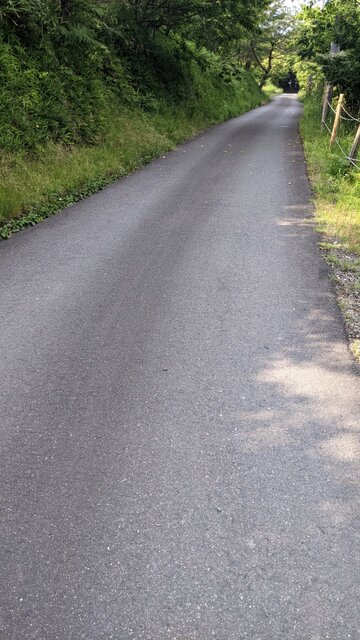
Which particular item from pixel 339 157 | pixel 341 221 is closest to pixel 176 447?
pixel 341 221

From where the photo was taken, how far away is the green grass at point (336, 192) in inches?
262

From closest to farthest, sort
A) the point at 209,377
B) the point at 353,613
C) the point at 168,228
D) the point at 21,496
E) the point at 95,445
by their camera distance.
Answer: the point at 353,613 → the point at 21,496 → the point at 95,445 → the point at 209,377 → the point at 168,228

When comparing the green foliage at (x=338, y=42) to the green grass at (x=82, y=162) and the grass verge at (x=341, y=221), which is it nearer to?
the grass verge at (x=341, y=221)

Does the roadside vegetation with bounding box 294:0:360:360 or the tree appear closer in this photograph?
the roadside vegetation with bounding box 294:0:360:360

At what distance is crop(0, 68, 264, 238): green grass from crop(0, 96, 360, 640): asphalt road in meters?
1.44

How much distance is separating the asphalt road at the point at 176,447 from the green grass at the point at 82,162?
1.44m

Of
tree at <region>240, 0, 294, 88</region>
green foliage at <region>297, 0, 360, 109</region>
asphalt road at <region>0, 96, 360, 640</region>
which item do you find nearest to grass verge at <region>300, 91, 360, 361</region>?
asphalt road at <region>0, 96, 360, 640</region>

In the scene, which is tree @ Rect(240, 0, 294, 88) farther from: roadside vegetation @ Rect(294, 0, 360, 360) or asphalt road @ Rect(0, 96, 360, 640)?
asphalt road @ Rect(0, 96, 360, 640)

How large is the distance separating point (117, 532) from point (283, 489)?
0.99 meters

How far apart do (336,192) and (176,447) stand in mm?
7389

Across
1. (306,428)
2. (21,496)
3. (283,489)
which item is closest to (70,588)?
(21,496)

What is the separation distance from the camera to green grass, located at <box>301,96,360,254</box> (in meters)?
6.66

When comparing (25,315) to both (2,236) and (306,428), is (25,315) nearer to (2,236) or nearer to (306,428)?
(2,236)

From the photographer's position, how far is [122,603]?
2.05 m
